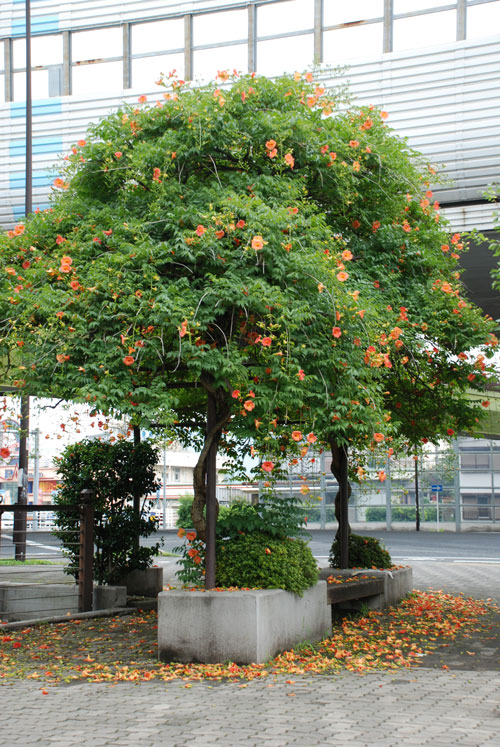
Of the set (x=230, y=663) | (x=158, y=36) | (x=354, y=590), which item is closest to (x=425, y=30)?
(x=158, y=36)

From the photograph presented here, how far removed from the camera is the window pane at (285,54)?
1817cm

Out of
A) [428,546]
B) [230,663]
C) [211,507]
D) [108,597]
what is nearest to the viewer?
[230,663]

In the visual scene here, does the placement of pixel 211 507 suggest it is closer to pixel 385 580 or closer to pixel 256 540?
pixel 256 540

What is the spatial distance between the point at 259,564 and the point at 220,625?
28.3 inches

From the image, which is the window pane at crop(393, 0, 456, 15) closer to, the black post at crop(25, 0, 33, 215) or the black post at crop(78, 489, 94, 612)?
the black post at crop(25, 0, 33, 215)

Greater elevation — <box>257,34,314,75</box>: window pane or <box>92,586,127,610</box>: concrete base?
<box>257,34,314,75</box>: window pane

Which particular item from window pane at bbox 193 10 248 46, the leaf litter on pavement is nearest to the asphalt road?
the leaf litter on pavement

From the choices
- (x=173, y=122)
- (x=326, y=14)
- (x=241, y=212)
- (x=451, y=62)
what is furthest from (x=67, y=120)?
(x=241, y=212)

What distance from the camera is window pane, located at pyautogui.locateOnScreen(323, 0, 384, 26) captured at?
57.9 feet

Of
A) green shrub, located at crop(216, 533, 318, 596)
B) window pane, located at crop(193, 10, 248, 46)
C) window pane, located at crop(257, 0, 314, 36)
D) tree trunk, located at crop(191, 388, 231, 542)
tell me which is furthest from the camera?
window pane, located at crop(193, 10, 248, 46)

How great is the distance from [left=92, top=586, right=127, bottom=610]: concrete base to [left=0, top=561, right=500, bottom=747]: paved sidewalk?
3.96m

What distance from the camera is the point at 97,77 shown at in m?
19.4

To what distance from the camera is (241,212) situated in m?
7.30

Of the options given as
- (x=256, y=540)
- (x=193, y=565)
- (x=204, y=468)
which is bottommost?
(x=193, y=565)
